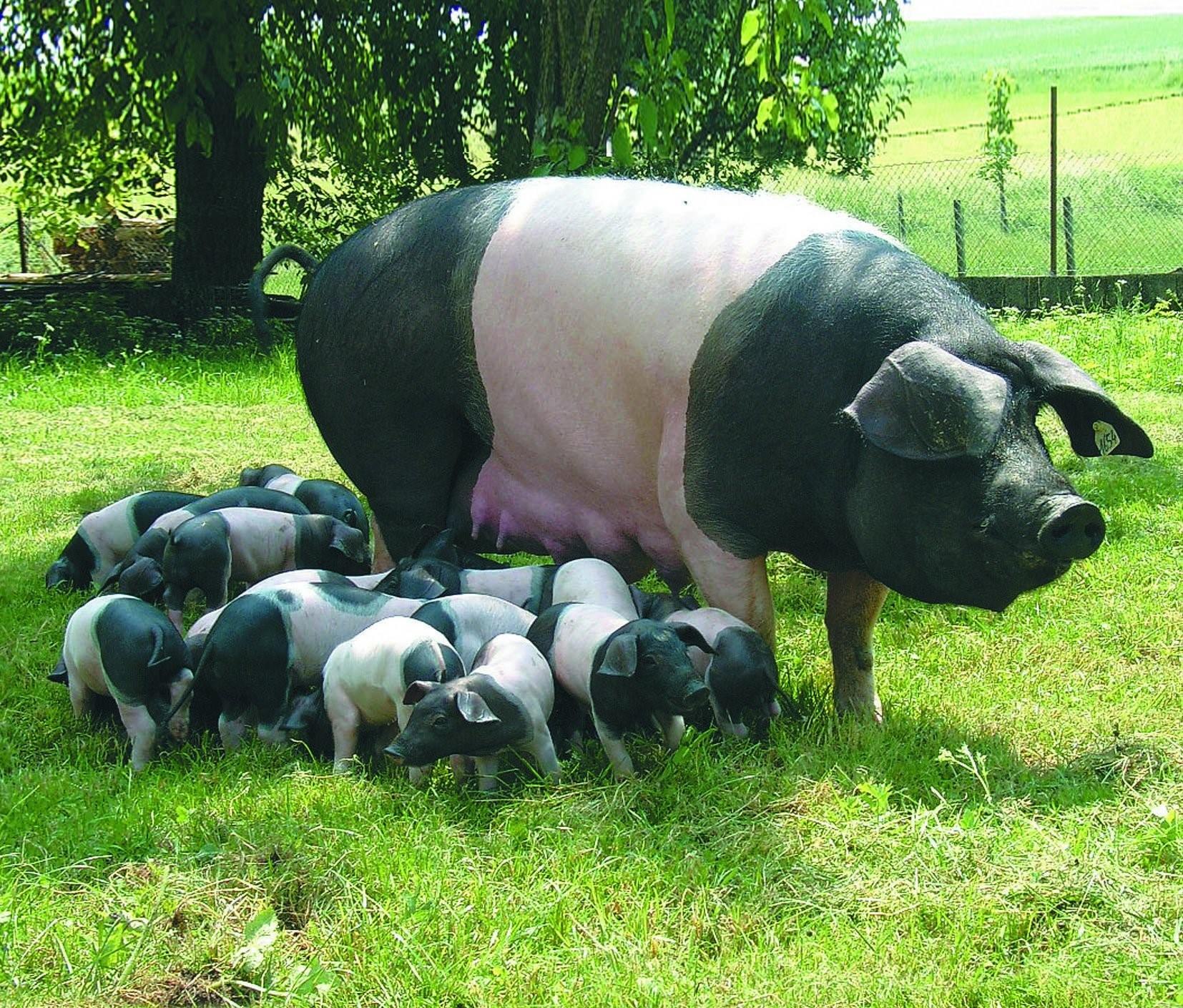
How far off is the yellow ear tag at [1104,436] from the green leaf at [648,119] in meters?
3.08

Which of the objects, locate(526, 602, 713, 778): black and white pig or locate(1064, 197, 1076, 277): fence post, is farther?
locate(1064, 197, 1076, 277): fence post

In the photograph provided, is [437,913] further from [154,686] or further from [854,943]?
[154,686]

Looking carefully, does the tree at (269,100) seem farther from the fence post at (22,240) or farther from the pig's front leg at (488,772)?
the pig's front leg at (488,772)

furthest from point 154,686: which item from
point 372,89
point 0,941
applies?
point 372,89

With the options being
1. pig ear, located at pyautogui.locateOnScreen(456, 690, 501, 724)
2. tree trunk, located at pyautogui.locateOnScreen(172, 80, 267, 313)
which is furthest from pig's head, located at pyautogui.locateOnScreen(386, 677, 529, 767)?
tree trunk, located at pyautogui.locateOnScreen(172, 80, 267, 313)

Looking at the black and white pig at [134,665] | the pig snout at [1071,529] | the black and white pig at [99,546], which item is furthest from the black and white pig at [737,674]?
the black and white pig at [99,546]

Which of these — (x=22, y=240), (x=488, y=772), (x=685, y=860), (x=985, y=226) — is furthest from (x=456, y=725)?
(x=985, y=226)

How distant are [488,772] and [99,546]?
8.44ft

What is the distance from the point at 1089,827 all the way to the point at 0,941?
2165 millimetres

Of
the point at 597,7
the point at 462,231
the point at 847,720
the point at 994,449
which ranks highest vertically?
the point at 597,7

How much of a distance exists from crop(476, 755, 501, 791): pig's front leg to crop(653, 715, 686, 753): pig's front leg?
407 millimetres

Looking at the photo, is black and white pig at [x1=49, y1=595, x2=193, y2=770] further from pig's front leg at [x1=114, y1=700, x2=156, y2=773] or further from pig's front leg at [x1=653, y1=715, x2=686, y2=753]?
pig's front leg at [x1=653, y1=715, x2=686, y2=753]

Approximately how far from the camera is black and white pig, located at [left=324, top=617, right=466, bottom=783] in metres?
3.59

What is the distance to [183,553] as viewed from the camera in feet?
15.6
